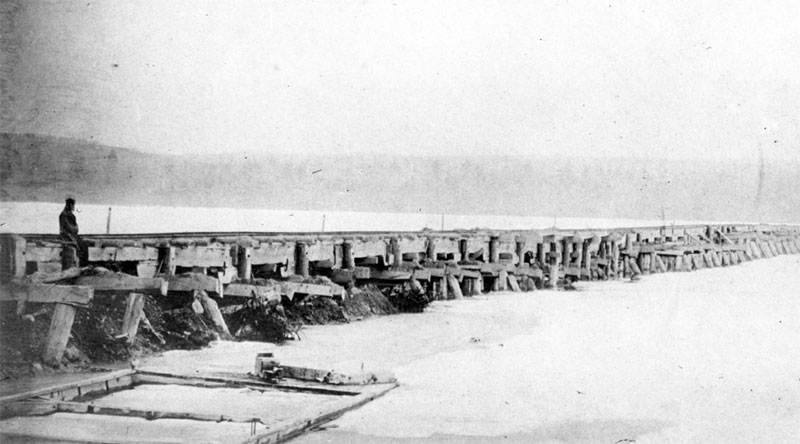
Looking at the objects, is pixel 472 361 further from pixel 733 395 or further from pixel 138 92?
pixel 138 92

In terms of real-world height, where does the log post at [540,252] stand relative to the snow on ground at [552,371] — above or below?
above

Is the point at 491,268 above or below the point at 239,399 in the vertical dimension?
above

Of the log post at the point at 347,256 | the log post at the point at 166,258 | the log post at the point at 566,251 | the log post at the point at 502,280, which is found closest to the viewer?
the log post at the point at 166,258

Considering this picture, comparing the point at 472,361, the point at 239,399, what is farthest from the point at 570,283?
the point at 239,399

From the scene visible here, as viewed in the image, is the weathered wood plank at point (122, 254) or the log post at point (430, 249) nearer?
the weathered wood plank at point (122, 254)

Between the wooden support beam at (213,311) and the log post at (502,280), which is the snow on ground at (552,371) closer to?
the wooden support beam at (213,311)

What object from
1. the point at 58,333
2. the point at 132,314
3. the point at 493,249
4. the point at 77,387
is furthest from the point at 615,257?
the point at 77,387

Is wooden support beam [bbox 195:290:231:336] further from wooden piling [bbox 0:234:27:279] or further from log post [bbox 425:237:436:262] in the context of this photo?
log post [bbox 425:237:436:262]

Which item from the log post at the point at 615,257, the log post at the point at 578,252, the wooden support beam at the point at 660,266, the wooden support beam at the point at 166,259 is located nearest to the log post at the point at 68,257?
the wooden support beam at the point at 166,259
